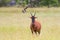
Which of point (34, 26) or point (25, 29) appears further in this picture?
point (25, 29)

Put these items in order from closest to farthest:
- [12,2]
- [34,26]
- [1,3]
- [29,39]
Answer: [29,39]
[34,26]
[1,3]
[12,2]

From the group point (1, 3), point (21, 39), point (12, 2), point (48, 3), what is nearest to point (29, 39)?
point (21, 39)

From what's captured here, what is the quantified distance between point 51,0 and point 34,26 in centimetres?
6347

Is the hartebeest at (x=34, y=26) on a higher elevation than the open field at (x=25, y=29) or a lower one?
higher

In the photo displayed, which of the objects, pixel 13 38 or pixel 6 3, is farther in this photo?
pixel 6 3

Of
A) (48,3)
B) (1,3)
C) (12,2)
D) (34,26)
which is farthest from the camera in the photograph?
(12,2)

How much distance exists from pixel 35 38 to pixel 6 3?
3157 inches

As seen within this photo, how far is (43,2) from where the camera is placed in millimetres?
77188

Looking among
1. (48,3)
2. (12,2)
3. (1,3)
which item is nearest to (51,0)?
(48,3)

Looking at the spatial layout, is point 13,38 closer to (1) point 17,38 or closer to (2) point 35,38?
(1) point 17,38

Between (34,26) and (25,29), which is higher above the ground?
(34,26)

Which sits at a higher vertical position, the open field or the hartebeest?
the hartebeest

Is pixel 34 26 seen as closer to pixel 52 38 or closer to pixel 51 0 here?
pixel 52 38

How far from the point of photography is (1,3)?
90.2 meters
